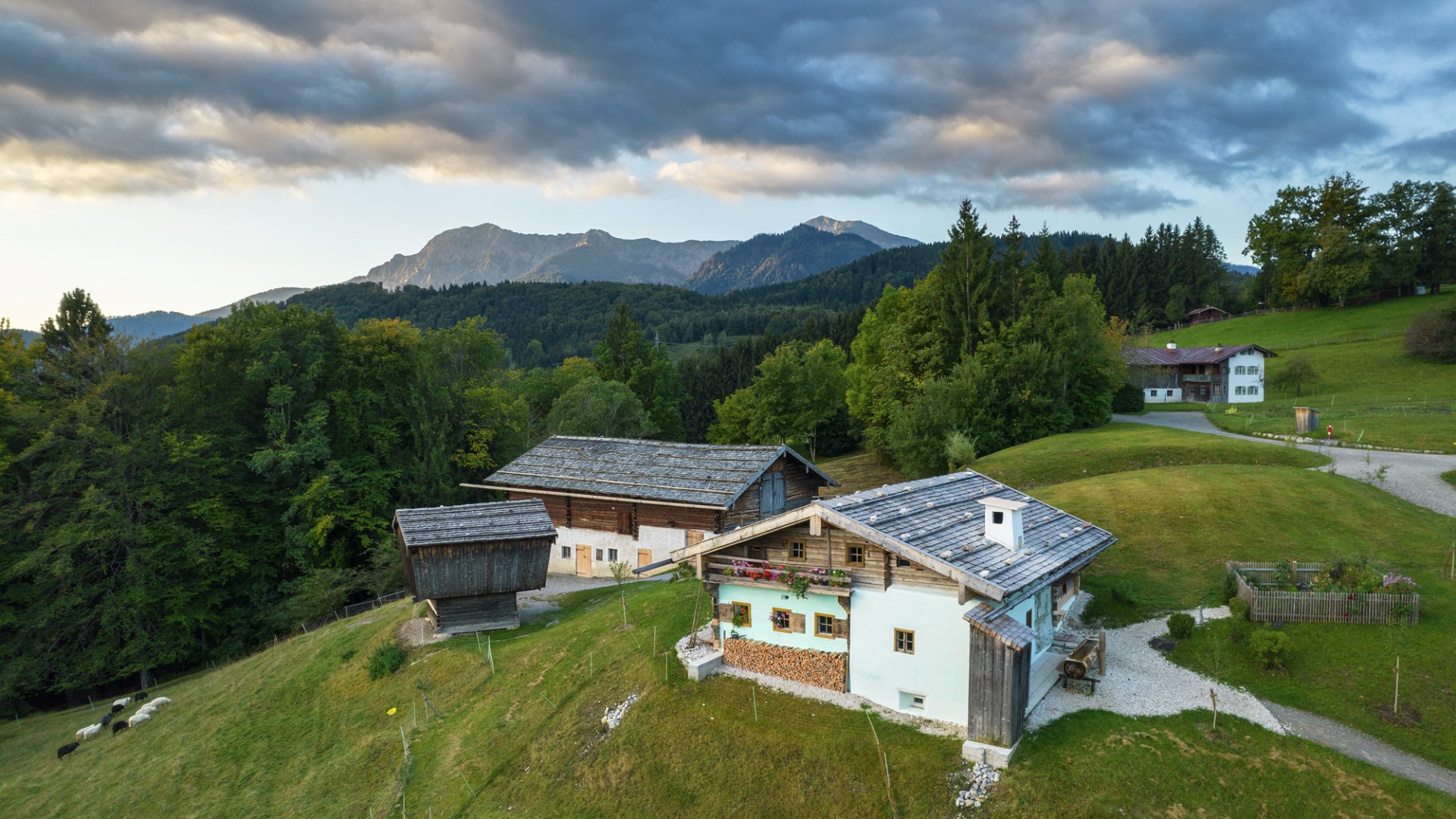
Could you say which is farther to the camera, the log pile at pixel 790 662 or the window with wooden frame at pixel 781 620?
the window with wooden frame at pixel 781 620

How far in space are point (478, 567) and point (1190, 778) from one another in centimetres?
2237

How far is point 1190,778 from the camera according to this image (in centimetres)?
1518

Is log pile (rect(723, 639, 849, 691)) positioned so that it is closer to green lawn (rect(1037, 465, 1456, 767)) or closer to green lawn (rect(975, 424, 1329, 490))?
green lawn (rect(1037, 465, 1456, 767))

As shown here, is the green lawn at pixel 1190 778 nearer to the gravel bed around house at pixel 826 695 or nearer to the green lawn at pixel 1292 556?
the gravel bed around house at pixel 826 695

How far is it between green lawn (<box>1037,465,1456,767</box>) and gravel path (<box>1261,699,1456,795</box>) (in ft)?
1.09

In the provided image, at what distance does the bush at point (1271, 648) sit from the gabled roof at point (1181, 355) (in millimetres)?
51493

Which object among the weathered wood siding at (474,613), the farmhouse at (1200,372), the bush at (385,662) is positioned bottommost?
the bush at (385,662)

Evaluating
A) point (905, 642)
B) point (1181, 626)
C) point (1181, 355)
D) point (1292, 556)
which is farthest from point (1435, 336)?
point (905, 642)

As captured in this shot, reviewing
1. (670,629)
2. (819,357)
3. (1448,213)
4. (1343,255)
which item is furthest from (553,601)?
(1448,213)

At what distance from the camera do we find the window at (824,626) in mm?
19219

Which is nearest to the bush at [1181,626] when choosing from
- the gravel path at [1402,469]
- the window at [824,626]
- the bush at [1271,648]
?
the bush at [1271,648]

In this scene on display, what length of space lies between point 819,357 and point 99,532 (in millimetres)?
57777

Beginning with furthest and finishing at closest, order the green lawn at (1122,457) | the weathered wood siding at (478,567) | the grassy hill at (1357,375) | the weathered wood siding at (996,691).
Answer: the grassy hill at (1357,375)
the green lawn at (1122,457)
the weathered wood siding at (478,567)
the weathered wood siding at (996,691)

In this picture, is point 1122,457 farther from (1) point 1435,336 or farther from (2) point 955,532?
(1) point 1435,336
